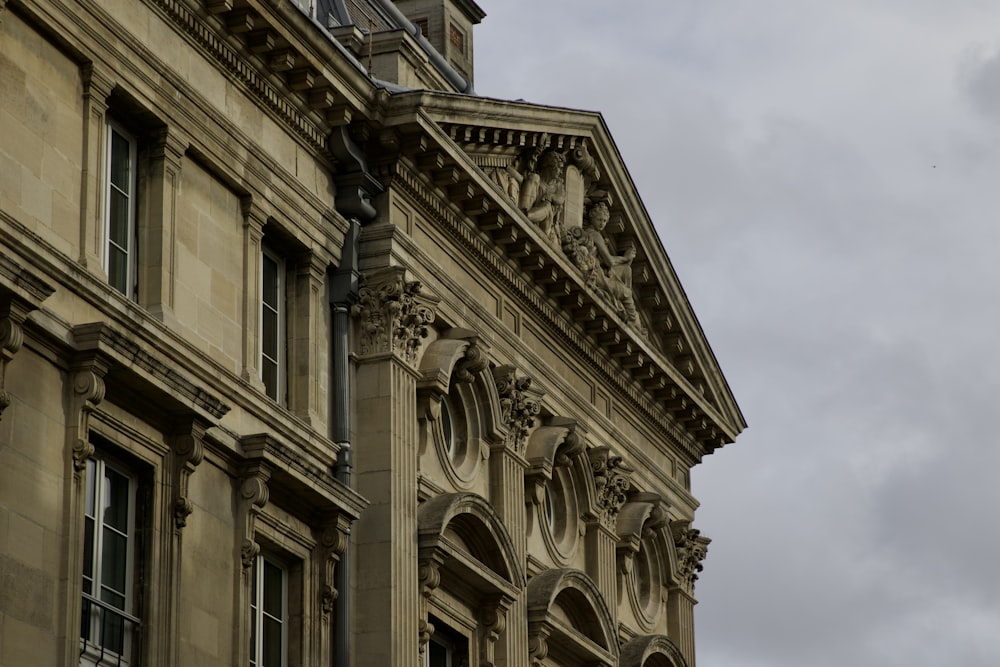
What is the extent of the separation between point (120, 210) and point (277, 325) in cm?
436

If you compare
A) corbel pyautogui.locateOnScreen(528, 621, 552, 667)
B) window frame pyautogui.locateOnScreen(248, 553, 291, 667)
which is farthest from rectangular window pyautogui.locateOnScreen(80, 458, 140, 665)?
corbel pyautogui.locateOnScreen(528, 621, 552, 667)

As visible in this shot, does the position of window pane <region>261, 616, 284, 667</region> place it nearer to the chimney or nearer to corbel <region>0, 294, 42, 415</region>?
corbel <region>0, 294, 42, 415</region>

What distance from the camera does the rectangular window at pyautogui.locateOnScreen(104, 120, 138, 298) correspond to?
31.4 m

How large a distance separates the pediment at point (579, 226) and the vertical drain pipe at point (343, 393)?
6.87 feet

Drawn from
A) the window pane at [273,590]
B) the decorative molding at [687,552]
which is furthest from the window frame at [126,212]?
the decorative molding at [687,552]

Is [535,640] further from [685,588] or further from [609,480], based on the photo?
[685,588]

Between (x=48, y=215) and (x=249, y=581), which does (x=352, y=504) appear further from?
(x=48, y=215)

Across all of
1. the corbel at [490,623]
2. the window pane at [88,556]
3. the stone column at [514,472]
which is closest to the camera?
the window pane at [88,556]

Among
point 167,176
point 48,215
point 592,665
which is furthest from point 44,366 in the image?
point 592,665

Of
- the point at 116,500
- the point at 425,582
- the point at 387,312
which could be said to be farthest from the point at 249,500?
the point at 387,312

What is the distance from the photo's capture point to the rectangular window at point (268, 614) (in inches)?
1304

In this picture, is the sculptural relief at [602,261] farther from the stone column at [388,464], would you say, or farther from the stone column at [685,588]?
the stone column at [388,464]

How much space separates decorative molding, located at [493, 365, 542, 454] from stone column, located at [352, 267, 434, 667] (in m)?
3.15

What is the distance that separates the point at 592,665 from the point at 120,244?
1477 cm
